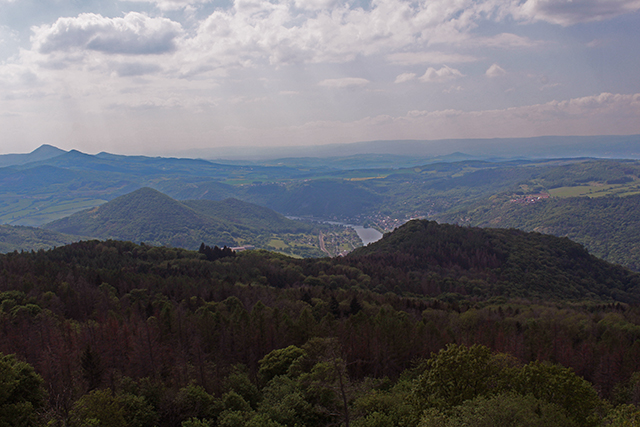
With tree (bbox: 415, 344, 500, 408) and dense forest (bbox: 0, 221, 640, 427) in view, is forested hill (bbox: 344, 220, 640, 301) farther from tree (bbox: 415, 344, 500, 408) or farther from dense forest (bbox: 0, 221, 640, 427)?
tree (bbox: 415, 344, 500, 408)

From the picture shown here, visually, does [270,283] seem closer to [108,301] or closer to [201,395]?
[108,301]

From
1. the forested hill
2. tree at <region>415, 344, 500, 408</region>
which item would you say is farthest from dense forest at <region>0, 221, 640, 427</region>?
the forested hill

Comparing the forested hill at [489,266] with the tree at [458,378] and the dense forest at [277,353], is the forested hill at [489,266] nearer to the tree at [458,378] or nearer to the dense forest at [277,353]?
the dense forest at [277,353]

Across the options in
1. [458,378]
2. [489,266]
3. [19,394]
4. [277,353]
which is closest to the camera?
[458,378]

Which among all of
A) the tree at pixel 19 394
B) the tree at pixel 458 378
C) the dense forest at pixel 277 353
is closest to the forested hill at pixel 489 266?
the dense forest at pixel 277 353

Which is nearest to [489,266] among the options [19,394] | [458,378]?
→ [458,378]

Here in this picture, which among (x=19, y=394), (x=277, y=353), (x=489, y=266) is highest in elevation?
(x=19, y=394)

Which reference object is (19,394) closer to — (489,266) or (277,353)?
(277,353)

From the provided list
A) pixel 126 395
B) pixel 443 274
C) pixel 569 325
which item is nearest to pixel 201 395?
pixel 126 395
